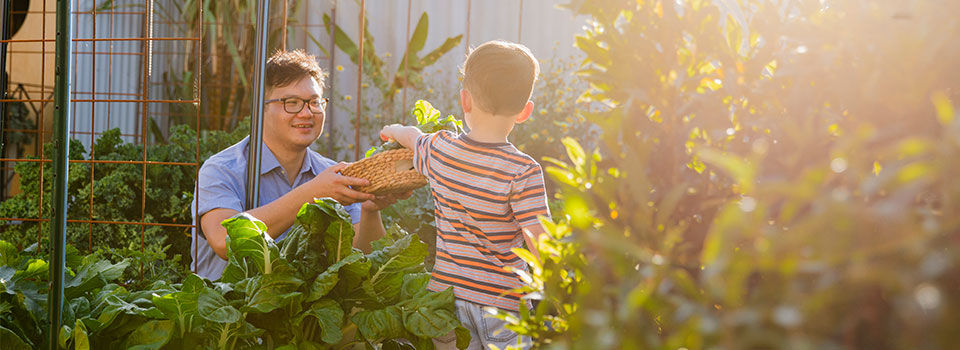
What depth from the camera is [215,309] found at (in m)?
1.43

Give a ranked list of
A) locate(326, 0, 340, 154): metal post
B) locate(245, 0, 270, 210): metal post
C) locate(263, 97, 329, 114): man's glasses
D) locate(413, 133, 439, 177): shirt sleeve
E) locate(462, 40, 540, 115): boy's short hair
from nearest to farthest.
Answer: locate(462, 40, 540, 115): boy's short hair < locate(413, 133, 439, 177): shirt sleeve < locate(245, 0, 270, 210): metal post < locate(263, 97, 329, 114): man's glasses < locate(326, 0, 340, 154): metal post

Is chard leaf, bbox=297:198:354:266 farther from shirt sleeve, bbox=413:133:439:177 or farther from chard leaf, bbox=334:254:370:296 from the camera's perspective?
shirt sleeve, bbox=413:133:439:177

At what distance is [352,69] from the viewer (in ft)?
18.2

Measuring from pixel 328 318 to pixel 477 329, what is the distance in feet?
1.13

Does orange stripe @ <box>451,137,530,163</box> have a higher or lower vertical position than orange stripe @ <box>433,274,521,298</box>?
higher

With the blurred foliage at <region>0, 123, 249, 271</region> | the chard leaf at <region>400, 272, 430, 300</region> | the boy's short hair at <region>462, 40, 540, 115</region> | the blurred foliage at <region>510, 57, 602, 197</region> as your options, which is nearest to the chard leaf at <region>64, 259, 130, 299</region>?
the chard leaf at <region>400, 272, 430, 300</region>

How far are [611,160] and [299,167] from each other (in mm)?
1935

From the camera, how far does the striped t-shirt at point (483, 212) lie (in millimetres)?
1630

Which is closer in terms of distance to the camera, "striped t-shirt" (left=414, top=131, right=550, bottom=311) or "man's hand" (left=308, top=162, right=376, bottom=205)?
"striped t-shirt" (left=414, top=131, right=550, bottom=311)

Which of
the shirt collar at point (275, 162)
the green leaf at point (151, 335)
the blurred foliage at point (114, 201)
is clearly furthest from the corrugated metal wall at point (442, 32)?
the green leaf at point (151, 335)

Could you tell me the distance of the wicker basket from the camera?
1921 millimetres

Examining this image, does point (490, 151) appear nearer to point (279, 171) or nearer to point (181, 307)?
point (181, 307)

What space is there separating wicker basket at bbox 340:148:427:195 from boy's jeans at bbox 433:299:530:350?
0.37 metres

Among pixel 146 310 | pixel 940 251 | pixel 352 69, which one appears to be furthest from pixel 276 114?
pixel 352 69
